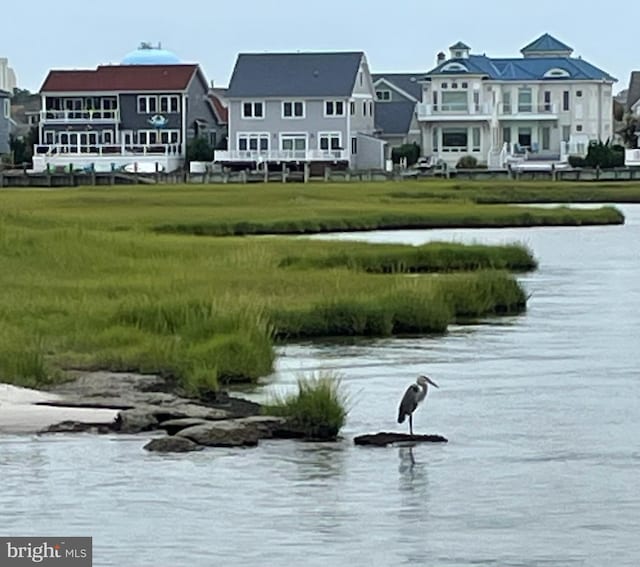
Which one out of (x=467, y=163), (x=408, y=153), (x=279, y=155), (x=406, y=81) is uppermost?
(x=406, y=81)

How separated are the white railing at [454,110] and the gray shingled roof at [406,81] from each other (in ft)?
31.5

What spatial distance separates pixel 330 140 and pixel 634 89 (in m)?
49.1

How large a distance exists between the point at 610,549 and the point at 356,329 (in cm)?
1574

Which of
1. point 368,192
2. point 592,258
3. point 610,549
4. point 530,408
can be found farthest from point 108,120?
point 610,549

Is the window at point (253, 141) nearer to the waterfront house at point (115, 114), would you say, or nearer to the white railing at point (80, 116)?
the waterfront house at point (115, 114)

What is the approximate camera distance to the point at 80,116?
126m

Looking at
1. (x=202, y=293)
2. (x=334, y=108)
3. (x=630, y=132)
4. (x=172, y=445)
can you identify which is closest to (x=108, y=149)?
(x=334, y=108)

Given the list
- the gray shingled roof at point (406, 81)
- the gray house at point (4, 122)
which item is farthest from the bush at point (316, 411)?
the gray shingled roof at point (406, 81)

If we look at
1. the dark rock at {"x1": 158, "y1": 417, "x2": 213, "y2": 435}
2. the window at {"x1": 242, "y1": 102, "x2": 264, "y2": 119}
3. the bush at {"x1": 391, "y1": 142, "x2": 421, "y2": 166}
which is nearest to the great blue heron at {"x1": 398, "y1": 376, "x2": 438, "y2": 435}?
the dark rock at {"x1": 158, "y1": 417, "x2": 213, "y2": 435}

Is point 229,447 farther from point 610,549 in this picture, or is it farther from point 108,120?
point 108,120

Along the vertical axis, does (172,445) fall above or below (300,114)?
below

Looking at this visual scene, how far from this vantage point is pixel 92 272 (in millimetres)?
39406

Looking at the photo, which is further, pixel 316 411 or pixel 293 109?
pixel 293 109

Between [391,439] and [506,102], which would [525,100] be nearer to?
[506,102]
